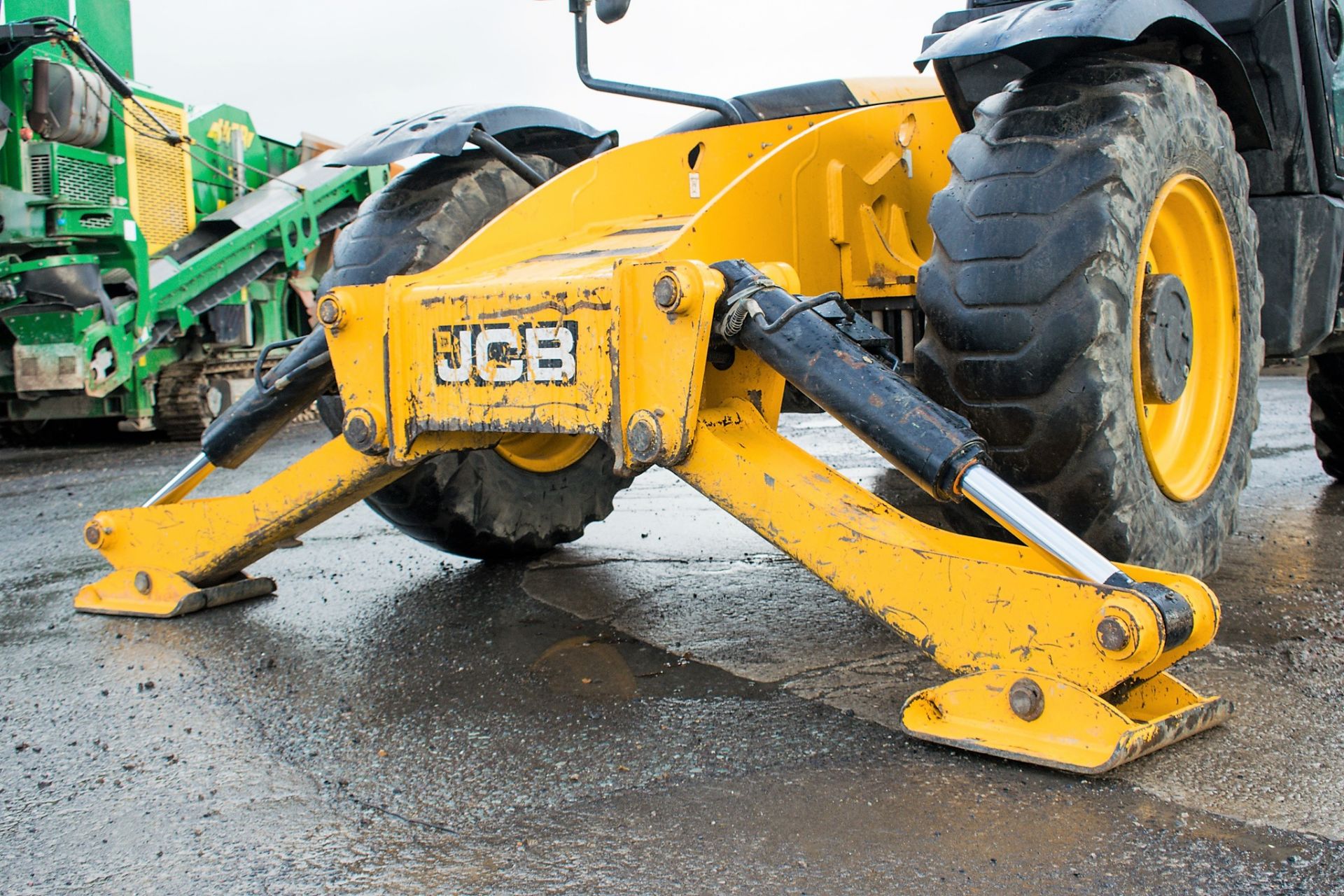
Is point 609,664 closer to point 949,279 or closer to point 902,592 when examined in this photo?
point 902,592

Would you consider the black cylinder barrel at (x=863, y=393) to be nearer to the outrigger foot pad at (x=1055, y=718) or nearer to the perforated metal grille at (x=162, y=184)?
the outrigger foot pad at (x=1055, y=718)

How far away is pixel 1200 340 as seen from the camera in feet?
11.0

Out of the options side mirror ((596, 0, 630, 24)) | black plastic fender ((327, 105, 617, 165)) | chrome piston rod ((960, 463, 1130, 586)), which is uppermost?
side mirror ((596, 0, 630, 24))

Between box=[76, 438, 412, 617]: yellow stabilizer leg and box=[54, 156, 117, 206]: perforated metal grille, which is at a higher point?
box=[54, 156, 117, 206]: perforated metal grille

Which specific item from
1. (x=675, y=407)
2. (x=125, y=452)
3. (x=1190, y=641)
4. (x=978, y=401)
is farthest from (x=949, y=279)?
(x=125, y=452)

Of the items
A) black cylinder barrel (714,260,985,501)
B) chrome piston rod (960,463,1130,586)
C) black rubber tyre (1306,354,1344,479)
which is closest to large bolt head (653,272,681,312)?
black cylinder barrel (714,260,985,501)

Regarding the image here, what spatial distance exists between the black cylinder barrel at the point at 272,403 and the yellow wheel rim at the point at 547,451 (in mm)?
686

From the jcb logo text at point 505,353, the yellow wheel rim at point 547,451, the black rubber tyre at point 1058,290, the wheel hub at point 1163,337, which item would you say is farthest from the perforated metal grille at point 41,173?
the wheel hub at point 1163,337

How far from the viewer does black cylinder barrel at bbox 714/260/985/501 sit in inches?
91.6

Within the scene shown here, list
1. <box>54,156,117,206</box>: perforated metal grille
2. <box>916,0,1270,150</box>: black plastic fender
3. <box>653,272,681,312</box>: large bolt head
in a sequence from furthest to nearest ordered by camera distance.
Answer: <box>54,156,117,206</box>: perforated metal grille
<box>916,0,1270,150</box>: black plastic fender
<box>653,272,681,312</box>: large bolt head

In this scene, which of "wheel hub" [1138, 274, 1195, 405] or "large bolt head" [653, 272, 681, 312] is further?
"wheel hub" [1138, 274, 1195, 405]

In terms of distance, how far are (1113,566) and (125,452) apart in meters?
8.63

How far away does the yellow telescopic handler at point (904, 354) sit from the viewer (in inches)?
90.0

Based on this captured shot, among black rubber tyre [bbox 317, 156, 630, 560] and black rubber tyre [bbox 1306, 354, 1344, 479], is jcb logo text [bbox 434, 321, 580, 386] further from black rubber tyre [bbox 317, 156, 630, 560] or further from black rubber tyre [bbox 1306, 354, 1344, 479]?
black rubber tyre [bbox 1306, 354, 1344, 479]
